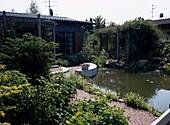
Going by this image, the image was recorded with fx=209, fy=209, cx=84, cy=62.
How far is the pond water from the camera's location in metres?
7.96

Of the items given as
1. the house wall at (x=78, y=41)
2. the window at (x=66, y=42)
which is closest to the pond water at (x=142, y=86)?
the window at (x=66, y=42)

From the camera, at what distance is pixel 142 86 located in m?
10.2

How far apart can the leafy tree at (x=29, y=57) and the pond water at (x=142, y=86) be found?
3.79 metres

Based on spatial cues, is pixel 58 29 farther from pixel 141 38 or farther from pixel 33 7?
pixel 33 7

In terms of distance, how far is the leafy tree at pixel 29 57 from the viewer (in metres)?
6.04

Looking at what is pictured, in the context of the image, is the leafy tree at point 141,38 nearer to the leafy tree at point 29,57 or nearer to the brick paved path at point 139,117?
the brick paved path at point 139,117

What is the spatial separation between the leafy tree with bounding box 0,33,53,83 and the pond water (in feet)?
12.4

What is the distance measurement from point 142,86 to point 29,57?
6252 mm

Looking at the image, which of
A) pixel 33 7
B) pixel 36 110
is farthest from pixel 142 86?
pixel 33 7

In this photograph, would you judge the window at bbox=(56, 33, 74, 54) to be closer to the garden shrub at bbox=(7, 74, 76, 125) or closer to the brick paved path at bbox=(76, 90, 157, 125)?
the brick paved path at bbox=(76, 90, 157, 125)

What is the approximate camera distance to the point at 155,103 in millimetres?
7539

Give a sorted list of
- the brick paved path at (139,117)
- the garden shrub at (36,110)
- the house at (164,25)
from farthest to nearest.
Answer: the house at (164,25)
the brick paved path at (139,117)
the garden shrub at (36,110)

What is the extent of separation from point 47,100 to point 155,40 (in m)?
14.8

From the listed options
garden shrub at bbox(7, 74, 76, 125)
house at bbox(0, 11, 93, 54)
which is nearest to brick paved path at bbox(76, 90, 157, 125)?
garden shrub at bbox(7, 74, 76, 125)
